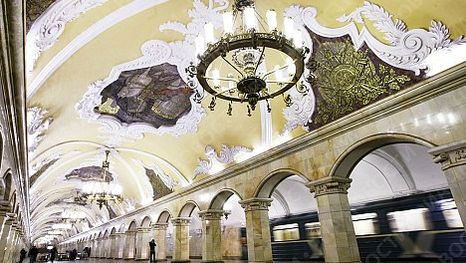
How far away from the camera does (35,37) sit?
462cm

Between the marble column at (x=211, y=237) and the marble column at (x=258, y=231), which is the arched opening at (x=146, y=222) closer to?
the marble column at (x=211, y=237)

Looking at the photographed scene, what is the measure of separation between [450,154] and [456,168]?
0.22m

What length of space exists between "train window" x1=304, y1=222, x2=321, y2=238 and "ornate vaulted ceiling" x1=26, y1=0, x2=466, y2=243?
4.39 m

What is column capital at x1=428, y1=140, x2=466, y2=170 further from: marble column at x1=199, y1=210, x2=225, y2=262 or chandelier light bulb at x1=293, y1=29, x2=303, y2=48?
marble column at x1=199, y1=210, x2=225, y2=262

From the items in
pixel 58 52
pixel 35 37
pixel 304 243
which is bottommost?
pixel 304 243

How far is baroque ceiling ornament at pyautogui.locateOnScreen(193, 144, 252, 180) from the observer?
368 inches

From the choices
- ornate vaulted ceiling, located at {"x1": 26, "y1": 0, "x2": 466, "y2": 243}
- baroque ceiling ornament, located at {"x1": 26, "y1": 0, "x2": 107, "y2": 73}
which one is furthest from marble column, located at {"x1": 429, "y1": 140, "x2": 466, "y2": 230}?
baroque ceiling ornament, located at {"x1": 26, "y1": 0, "x2": 107, "y2": 73}

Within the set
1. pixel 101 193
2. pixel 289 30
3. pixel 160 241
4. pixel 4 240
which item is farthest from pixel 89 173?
pixel 289 30

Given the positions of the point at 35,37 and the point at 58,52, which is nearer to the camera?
the point at 35,37

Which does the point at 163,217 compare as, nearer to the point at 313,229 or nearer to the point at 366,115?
the point at 313,229

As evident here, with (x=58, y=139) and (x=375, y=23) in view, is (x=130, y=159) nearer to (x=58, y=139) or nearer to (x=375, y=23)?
(x=58, y=139)

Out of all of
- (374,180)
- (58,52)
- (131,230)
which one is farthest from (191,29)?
(131,230)

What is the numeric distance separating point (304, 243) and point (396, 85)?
25.7 ft

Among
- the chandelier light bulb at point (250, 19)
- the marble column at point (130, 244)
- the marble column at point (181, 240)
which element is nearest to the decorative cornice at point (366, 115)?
the chandelier light bulb at point (250, 19)
